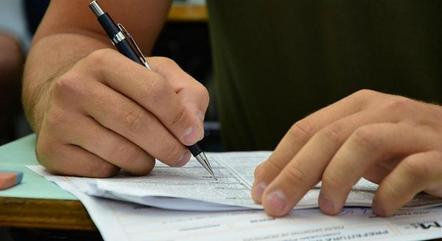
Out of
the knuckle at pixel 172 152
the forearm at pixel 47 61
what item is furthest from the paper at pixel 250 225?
the forearm at pixel 47 61

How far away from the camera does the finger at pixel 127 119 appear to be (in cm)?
57

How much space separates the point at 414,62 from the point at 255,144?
38cm

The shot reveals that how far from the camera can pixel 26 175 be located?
602 millimetres

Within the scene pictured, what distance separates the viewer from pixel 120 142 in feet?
1.92

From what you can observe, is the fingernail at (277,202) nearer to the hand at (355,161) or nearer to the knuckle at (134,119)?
the hand at (355,161)

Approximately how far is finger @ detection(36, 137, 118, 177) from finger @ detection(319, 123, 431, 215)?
0.23 m

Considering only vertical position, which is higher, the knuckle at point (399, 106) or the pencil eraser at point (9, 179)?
the pencil eraser at point (9, 179)

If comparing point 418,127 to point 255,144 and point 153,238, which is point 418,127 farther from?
point 255,144

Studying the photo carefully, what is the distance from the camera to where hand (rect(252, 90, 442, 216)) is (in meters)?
0.49

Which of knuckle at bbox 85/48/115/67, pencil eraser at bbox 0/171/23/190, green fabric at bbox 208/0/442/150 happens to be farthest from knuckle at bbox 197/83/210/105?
green fabric at bbox 208/0/442/150

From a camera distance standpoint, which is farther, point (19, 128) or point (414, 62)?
point (19, 128)

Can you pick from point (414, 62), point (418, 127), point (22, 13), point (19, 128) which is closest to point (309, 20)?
point (414, 62)

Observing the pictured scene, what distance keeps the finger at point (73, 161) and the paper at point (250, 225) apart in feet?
0.24

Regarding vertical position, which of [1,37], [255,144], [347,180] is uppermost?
[1,37]
